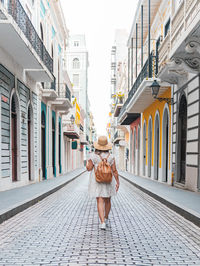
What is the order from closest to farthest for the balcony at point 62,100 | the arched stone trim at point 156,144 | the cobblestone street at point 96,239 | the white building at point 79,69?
the cobblestone street at point 96,239 → the arched stone trim at point 156,144 → the balcony at point 62,100 → the white building at point 79,69

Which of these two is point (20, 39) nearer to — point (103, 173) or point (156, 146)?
point (103, 173)

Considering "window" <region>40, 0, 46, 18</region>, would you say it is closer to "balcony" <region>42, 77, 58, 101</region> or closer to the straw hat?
"balcony" <region>42, 77, 58, 101</region>

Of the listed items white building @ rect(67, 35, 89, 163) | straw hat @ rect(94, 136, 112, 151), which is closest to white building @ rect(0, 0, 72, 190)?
straw hat @ rect(94, 136, 112, 151)

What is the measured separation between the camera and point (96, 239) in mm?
4695

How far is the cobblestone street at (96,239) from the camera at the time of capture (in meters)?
3.87

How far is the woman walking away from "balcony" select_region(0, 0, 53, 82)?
510 cm

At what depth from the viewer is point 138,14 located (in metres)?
17.0

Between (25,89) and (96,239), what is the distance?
10400 millimetres

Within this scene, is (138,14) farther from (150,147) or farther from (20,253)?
(20,253)

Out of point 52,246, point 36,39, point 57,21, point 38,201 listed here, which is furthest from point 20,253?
point 57,21

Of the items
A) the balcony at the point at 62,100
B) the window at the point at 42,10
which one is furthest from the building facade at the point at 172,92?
the window at the point at 42,10

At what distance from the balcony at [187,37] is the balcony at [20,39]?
465 centimetres

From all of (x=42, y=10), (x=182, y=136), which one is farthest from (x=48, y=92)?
(x=182, y=136)

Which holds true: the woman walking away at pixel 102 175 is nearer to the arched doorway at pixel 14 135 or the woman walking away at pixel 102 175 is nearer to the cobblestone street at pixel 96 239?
the cobblestone street at pixel 96 239
